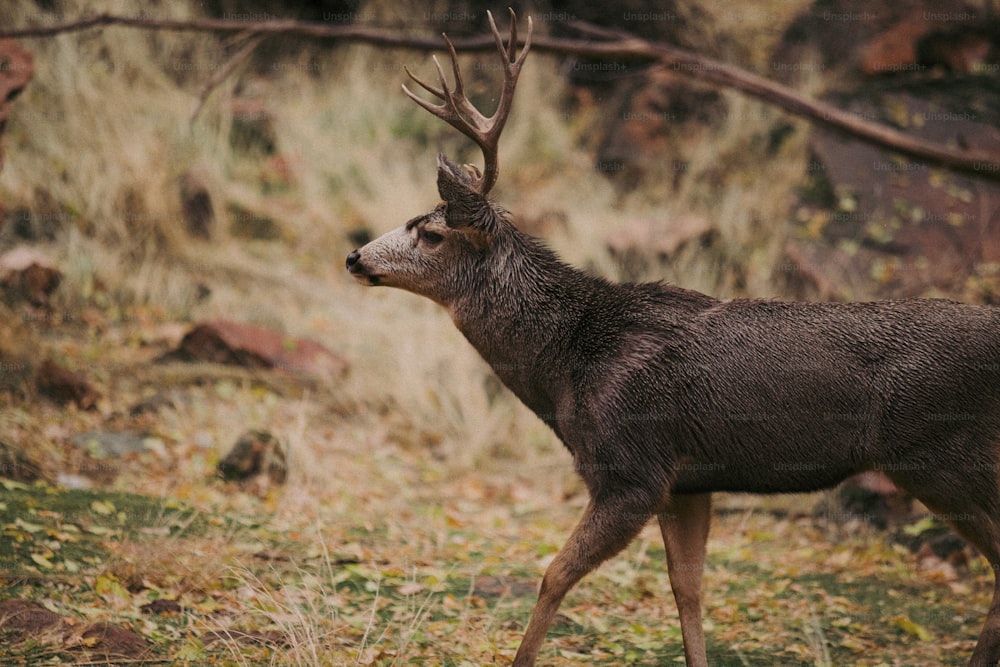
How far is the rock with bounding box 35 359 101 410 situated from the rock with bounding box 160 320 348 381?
1.08 m

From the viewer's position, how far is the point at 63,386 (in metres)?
8.88

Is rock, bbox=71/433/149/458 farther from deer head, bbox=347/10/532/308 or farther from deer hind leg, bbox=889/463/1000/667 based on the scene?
deer hind leg, bbox=889/463/1000/667

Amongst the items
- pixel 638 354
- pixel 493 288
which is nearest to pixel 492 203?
pixel 493 288

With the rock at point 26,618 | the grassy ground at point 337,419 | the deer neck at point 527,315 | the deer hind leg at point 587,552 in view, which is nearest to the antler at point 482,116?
the deer neck at point 527,315

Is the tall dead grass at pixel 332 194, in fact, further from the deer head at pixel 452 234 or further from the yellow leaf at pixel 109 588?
the deer head at pixel 452 234

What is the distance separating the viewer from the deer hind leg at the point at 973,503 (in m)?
5.22

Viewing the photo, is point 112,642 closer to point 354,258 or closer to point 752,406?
point 354,258

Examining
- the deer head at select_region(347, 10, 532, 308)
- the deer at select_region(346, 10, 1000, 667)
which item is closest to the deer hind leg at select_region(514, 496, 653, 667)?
the deer at select_region(346, 10, 1000, 667)

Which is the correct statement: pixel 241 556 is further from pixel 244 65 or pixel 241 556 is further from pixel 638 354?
pixel 244 65

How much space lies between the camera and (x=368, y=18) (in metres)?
15.7

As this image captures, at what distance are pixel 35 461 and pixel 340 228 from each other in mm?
5889

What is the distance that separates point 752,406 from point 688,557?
0.99m

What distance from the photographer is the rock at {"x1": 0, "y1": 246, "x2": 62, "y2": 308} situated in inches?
392

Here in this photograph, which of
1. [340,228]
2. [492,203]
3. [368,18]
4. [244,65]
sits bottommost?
[492,203]
